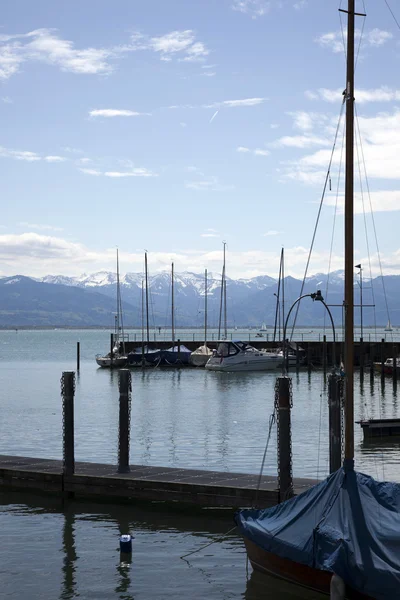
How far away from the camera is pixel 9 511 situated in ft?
75.5

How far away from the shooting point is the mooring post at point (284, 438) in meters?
20.8

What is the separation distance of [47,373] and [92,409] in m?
46.8

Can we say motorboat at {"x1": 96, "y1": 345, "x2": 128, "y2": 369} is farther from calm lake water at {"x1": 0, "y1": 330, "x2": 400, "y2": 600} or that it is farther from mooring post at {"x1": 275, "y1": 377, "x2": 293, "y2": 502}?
mooring post at {"x1": 275, "y1": 377, "x2": 293, "y2": 502}

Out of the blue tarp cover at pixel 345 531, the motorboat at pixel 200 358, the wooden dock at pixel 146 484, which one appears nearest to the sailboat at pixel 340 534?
the blue tarp cover at pixel 345 531

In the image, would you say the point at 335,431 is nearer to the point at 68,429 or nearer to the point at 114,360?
the point at 68,429

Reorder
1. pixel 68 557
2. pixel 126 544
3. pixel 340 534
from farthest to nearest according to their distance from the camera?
pixel 68 557 → pixel 126 544 → pixel 340 534

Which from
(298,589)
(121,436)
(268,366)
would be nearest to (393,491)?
(298,589)

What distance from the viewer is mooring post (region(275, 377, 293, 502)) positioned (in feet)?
68.3

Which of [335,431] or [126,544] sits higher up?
[335,431]

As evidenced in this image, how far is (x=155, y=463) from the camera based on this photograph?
31.5 metres

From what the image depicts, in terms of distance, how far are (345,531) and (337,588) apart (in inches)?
46.2

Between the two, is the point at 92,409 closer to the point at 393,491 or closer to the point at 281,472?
the point at 281,472

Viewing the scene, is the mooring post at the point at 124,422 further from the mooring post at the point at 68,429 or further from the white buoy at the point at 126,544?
the white buoy at the point at 126,544

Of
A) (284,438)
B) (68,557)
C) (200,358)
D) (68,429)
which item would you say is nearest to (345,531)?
(284,438)
